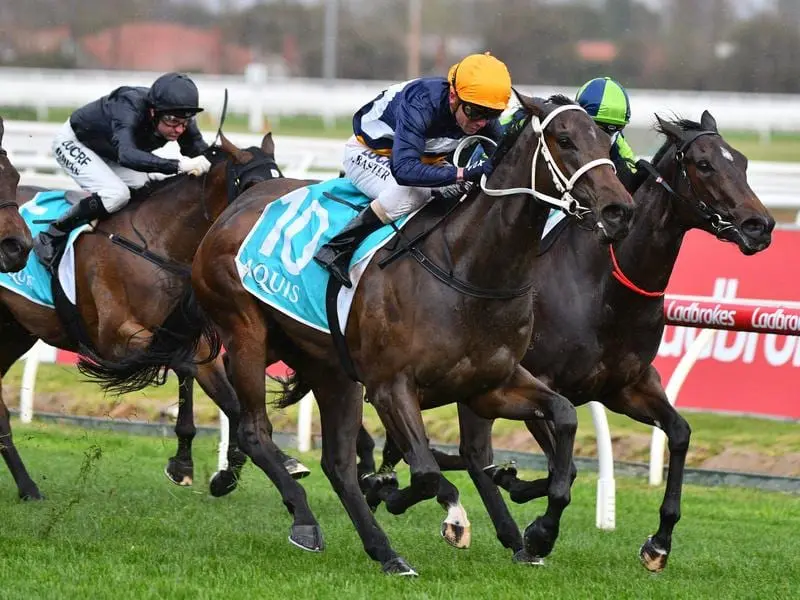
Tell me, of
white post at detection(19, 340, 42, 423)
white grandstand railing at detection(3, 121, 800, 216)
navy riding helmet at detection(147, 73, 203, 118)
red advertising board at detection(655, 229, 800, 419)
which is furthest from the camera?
white grandstand railing at detection(3, 121, 800, 216)

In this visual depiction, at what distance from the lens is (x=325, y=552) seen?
6.02 m

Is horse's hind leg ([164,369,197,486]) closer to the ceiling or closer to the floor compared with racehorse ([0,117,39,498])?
closer to the floor

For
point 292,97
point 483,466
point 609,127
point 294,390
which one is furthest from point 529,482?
point 292,97

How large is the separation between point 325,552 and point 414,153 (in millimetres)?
1666

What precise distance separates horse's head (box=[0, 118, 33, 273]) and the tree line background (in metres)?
19.5

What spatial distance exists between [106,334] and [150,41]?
64.0 feet

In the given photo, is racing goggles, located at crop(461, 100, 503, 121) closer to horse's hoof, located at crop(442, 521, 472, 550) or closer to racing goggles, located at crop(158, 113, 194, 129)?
horse's hoof, located at crop(442, 521, 472, 550)

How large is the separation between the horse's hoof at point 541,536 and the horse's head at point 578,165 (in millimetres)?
1152

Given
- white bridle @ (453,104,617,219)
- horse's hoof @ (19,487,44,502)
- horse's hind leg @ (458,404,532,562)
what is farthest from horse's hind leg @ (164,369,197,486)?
white bridle @ (453,104,617,219)

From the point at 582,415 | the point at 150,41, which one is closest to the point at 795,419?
the point at 582,415

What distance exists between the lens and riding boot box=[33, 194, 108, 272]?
7668 millimetres

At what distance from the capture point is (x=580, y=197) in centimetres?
504

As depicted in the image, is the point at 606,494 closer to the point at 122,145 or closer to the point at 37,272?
the point at 122,145

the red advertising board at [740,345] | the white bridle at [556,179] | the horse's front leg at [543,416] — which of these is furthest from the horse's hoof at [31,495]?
the red advertising board at [740,345]
